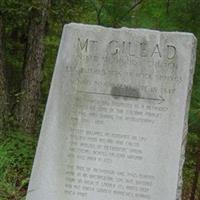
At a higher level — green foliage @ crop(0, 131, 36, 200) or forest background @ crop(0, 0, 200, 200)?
forest background @ crop(0, 0, 200, 200)

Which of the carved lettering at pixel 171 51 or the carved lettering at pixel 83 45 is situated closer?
the carved lettering at pixel 171 51

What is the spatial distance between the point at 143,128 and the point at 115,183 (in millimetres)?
526

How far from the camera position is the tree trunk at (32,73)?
9.77 m

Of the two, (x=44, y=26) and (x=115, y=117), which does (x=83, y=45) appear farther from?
(x=44, y=26)

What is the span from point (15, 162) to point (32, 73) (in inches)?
81.9

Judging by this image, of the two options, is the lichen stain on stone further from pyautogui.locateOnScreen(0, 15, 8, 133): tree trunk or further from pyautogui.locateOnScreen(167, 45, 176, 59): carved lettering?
pyautogui.locateOnScreen(0, 15, 8, 133): tree trunk

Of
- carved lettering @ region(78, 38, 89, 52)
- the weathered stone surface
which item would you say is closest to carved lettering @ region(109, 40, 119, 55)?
the weathered stone surface

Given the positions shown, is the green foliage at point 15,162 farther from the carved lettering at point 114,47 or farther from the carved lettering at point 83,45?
the carved lettering at point 114,47

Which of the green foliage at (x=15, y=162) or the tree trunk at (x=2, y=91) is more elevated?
the tree trunk at (x=2, y=91)

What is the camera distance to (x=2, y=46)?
31.1 ft

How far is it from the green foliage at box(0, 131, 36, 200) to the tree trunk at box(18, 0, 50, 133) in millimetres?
590

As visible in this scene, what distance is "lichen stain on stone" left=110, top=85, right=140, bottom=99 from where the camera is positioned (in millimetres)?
5520

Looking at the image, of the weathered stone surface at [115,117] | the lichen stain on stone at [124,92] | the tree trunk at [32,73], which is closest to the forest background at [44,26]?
the tree trunk at [32,73]

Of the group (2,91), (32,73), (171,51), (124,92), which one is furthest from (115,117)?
(32,73)
